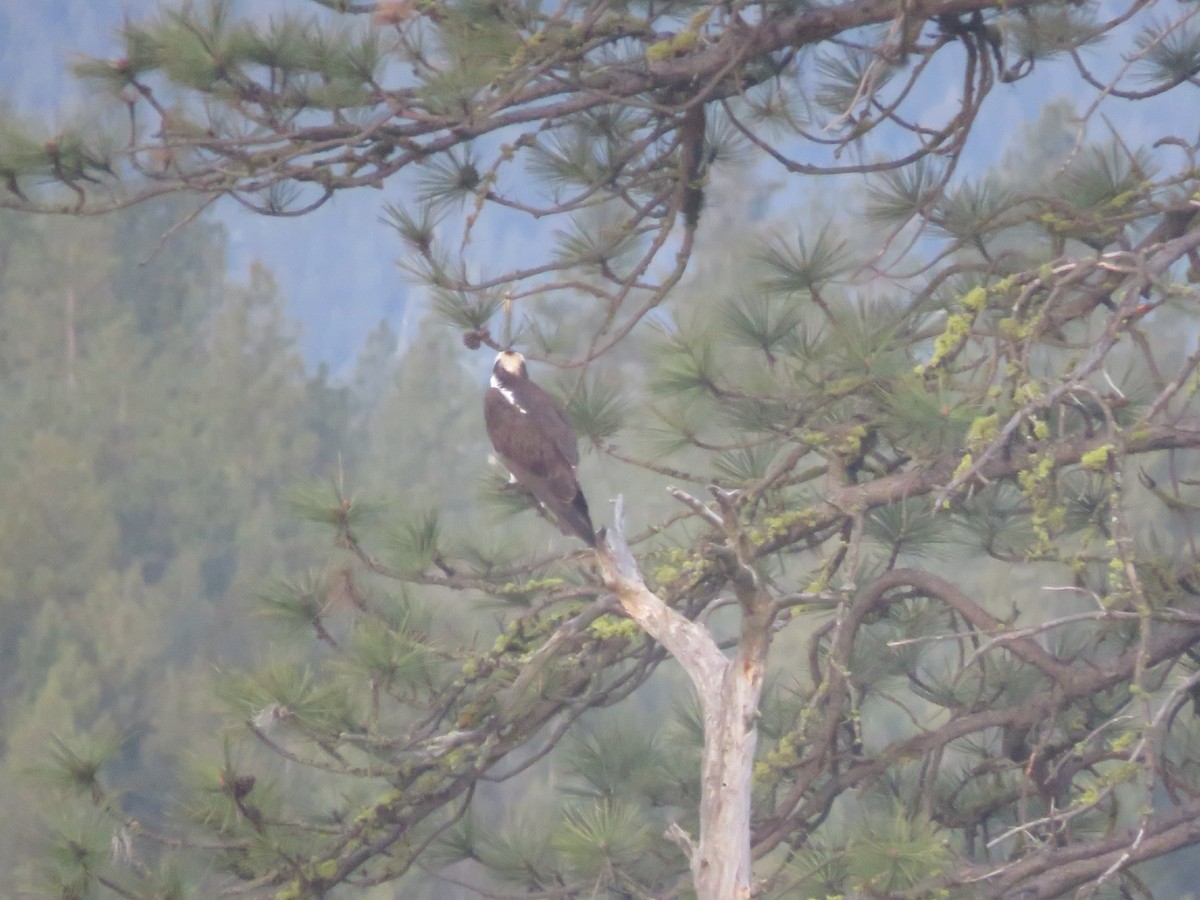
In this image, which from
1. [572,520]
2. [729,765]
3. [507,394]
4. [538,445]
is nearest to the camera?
[729,765]

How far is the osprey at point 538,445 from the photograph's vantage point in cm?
280

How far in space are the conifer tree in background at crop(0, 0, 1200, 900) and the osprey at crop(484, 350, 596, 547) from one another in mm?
133

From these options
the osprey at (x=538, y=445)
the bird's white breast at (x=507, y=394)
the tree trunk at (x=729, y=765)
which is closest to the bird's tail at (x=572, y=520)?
the osprey at (x=538, y=445)

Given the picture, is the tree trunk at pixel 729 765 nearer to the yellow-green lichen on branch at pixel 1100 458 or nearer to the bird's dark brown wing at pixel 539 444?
the yellow-green lichen on branch at pixel 1100 458

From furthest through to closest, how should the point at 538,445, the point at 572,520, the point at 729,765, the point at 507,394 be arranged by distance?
the point at 507,394 → the point at 538,445 → the point at 572,520 → the point at 729,765

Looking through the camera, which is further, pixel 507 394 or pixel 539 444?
pixel 507 394

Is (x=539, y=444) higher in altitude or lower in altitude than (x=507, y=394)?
lower

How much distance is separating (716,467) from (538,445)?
0.42m

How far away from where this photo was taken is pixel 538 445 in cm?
295

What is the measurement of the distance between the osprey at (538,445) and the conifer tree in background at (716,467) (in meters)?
0.13

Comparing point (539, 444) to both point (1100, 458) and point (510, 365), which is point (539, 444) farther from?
point (1100, 458)

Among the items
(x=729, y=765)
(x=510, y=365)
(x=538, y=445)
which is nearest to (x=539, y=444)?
(x=538, y=445)

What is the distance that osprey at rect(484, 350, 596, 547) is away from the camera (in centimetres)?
280

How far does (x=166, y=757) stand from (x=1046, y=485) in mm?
9030
